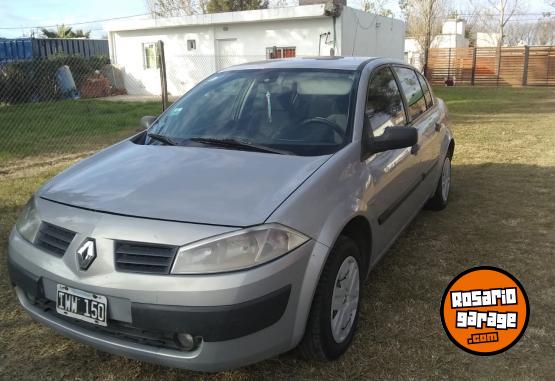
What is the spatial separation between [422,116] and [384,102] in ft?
2.98

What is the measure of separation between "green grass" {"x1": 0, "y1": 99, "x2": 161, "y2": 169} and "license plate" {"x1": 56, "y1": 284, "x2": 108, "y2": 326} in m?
6.14

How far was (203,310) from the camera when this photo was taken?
→ 207cm

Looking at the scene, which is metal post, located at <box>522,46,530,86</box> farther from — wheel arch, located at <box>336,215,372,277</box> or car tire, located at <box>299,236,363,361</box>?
car tire, located at <box>299,236,363,361</box>

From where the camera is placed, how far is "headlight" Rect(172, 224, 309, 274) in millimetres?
2117

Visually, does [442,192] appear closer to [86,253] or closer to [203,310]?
[203,310]

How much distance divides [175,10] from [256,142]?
3443cm

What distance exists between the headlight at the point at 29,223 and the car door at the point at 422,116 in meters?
2.65

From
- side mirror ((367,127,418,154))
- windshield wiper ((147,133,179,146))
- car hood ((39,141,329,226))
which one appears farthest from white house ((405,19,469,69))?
car hood ((39,141,329,226))

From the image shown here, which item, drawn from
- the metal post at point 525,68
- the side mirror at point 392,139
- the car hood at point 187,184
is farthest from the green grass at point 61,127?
the metal post at point 525,68

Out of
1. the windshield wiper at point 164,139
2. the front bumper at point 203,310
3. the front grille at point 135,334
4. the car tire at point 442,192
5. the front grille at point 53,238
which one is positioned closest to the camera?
the front bumper at point 203,310

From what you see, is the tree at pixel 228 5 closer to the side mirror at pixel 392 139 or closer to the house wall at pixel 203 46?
the house wall at pixel 203 46

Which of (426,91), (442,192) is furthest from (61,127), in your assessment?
(442,192)

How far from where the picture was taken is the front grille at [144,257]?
214 cm

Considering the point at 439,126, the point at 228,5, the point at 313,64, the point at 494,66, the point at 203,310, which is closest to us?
the point at 203,310
